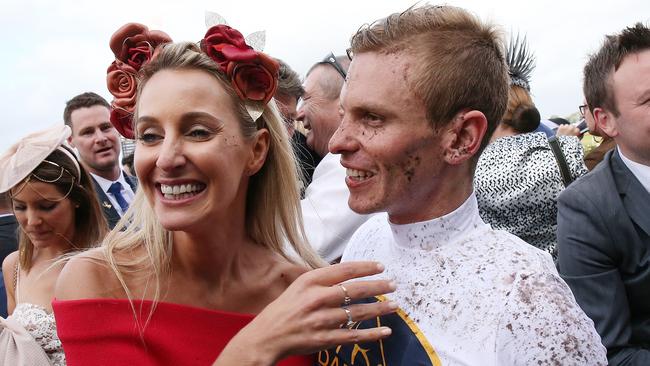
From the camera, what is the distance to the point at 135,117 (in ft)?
7.34

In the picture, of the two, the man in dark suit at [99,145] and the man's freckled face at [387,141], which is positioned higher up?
the man's freckled face at [387,141]

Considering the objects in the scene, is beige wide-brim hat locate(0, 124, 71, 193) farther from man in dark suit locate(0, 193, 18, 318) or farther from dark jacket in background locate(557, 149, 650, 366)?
dark jacket in background locate(557, 149, 650, 366)

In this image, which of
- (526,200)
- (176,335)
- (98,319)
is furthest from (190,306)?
(526,200)

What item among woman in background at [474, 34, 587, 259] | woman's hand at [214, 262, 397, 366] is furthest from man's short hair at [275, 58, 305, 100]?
woman's hand at [214, 262, 397, 366]

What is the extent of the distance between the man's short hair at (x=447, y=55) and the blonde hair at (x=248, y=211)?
56 centimetres

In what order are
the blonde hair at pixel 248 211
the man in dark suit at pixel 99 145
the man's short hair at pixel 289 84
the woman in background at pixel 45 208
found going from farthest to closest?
the man in dark suit at pixel 99 145, the man's short hair at pixel 289 84, the woman in background at pixel 45 208, the blonde hair at pixel 248 211

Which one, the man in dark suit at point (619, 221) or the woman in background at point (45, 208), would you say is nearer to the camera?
the man in dark suit at point (619, 221)

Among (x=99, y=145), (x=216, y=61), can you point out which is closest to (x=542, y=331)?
(x=216, y=61)

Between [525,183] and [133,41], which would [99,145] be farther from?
[525,183]

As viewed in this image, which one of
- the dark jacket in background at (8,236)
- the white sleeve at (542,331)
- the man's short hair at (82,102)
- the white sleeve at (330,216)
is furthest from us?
the man's short hair at (82,102)

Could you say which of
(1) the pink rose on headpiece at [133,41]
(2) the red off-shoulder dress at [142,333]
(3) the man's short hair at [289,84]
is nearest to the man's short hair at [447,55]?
(1) the pink rose on headpiece at [133,41]

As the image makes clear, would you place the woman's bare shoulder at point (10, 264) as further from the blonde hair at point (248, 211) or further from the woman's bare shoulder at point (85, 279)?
the woman's bare shoulder at point (85, 279)

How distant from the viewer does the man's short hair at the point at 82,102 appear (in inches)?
240

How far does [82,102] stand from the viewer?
241 inches
